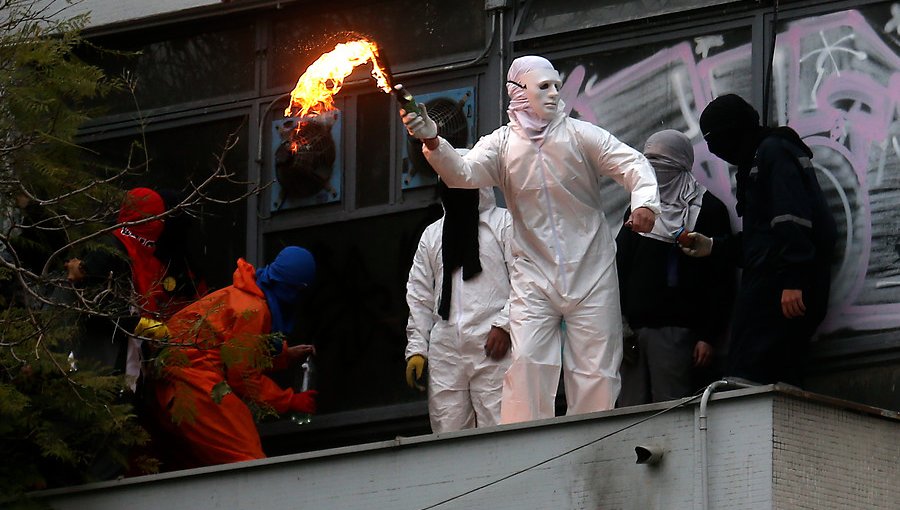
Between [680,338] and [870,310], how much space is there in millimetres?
1105

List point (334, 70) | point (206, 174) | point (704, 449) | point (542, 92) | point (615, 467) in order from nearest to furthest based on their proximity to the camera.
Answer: point (704, 449)
point (615, 467)
point (542, 92)
point (334, 70)
point (206, 174)

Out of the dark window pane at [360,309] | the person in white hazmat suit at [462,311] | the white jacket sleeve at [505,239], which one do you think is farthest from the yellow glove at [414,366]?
the dark window pane at [360,309]

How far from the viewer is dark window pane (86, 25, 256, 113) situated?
14188 mm

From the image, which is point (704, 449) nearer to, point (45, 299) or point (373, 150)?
point (45, 299)

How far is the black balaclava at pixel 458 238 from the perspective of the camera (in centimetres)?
1173

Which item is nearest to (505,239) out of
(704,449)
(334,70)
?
(334,70)

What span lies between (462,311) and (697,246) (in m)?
1.41

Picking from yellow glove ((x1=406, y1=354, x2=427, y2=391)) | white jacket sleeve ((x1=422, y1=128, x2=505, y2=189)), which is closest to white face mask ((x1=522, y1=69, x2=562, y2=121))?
white jacket sleeve ((x1=422, y1=128, x2=505, y2=189))

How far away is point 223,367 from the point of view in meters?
11.5

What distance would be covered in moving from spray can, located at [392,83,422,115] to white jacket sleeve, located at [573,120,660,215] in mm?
996

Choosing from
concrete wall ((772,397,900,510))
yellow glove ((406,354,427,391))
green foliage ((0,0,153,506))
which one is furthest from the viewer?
yellow glove ((406,354,427,391))

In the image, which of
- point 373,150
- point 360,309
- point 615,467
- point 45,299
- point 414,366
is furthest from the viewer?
point 373,150

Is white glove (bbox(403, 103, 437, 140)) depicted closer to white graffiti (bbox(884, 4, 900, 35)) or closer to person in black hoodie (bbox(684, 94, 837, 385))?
person in black hoodie (bbox(684, 94, 837, 385))

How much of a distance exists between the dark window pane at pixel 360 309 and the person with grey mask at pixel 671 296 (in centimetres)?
200
